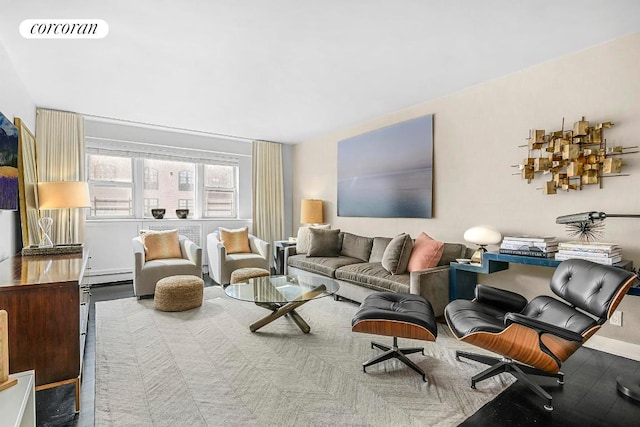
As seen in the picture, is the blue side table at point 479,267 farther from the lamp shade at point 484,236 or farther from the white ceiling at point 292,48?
the white ceiling at point 292,48

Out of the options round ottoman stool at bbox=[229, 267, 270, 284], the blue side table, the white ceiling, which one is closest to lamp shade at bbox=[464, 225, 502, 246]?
the blue side table

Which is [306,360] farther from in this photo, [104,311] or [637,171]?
[637,171]

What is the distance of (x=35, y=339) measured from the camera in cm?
185

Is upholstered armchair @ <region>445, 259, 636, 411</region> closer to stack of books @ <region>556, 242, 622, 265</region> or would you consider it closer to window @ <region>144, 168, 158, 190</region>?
stack of books @ <region>556, 242, 622, 265</region>

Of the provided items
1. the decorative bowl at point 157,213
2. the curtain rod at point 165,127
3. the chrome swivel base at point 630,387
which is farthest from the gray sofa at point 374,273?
the curtain rod at point 165,127

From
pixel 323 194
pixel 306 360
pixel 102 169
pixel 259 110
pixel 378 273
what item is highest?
pixel 259 110

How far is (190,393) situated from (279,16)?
2493 millimetres

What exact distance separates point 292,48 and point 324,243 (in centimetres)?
275

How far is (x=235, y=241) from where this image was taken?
5113 mm

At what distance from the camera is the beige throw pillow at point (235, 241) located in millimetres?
5055

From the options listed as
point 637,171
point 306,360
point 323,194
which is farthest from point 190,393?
point 323,194

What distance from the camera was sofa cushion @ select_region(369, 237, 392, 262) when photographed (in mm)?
4302

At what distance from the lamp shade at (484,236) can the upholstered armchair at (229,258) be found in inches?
112

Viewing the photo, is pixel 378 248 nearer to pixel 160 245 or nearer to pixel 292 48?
pixel 292 48
